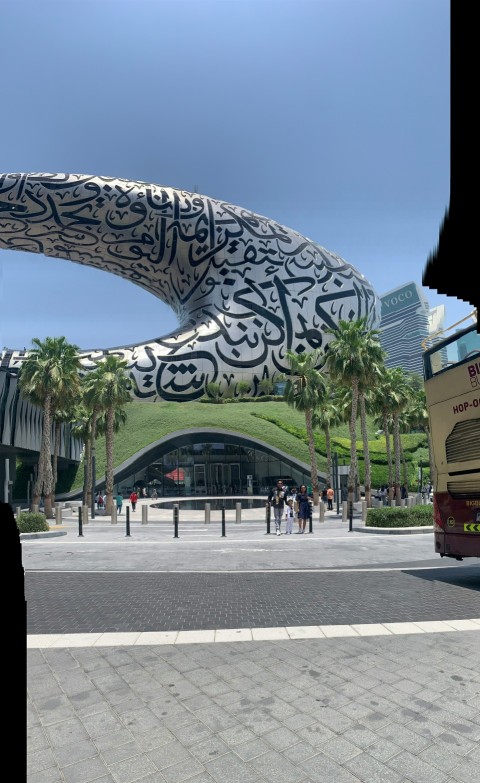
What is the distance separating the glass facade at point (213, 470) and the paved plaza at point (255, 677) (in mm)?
43584

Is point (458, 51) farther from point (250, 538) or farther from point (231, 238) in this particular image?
point (231, 238)

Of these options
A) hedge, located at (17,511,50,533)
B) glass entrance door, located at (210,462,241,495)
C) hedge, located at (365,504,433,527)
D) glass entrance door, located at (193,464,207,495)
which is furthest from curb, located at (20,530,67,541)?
glass entrance door, located at (210,462,241,495)

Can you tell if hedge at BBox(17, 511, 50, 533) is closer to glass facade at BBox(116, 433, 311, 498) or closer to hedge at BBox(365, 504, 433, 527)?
hedge at BBox(365, 504, 433, 527)

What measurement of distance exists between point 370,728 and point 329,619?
3154 mm

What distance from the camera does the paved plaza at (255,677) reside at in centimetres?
377

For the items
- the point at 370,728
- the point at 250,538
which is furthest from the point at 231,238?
the point at 370,728

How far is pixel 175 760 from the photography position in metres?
3.78

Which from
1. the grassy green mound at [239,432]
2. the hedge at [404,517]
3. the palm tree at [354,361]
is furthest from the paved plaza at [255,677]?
the grassy green mound at [239,432]

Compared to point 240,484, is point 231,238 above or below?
above

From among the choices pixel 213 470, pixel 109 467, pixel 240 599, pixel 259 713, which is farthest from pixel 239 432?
pixel 259 713

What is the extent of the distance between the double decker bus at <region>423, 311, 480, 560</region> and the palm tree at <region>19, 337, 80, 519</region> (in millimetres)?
24709

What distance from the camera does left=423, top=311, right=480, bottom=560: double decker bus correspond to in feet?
30.5

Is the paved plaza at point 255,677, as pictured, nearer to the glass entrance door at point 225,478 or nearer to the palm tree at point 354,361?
the palm tree at point 354,361

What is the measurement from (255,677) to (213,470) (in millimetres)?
50401
